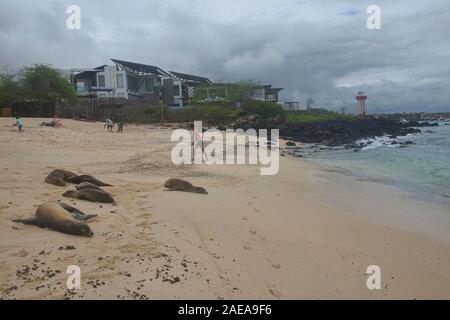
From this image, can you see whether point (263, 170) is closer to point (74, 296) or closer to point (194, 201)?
point (194, 201)

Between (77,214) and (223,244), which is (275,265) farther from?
(77,214)

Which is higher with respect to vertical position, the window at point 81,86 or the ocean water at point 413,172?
the window at point 81,86

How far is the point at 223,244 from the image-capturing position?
5359 millimetres

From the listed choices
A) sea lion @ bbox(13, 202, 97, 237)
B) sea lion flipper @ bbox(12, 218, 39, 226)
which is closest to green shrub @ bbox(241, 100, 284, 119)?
sea lion @ bbox(13, 202, 97, 237)

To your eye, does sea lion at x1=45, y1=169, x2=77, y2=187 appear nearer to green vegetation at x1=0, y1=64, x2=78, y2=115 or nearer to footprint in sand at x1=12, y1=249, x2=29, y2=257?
footprint in sand at x1=12, y1=249, x2=29, y2=257

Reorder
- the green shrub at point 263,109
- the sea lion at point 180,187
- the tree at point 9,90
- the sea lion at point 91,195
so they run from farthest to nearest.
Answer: the green shrub at point 263,109
the tree at point 9,90
the sea lion at point 180,187
the sea lion at point 91,195

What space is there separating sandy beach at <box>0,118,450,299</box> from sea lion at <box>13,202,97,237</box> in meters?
0.12

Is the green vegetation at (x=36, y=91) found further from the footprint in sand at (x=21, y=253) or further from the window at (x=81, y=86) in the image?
the footprint in sand at (x=21, y=253)

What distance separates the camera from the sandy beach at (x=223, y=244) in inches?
155

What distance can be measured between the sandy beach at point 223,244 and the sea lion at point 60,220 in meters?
0.12

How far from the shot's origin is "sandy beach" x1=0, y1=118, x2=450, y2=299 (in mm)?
3932

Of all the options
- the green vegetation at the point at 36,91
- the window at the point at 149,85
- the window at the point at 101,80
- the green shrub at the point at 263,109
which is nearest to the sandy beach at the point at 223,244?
the green vegetation at the point at 36,91

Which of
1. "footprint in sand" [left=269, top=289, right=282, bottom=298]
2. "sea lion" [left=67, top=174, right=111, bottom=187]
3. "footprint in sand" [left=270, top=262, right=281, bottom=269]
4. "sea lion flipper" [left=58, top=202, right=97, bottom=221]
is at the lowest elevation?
"footprint in sand" [left=269, top=289, right=282, bottom=298]

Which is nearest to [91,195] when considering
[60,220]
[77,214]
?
[77,214]
